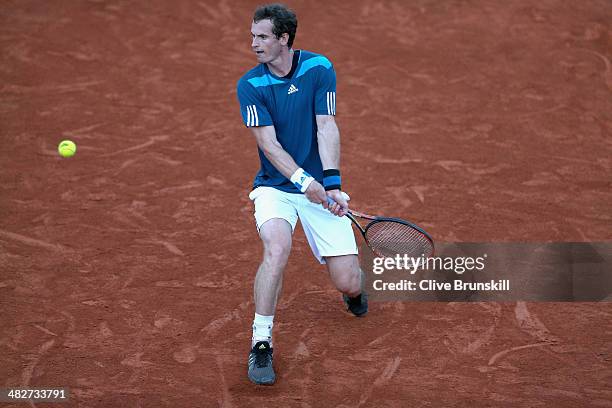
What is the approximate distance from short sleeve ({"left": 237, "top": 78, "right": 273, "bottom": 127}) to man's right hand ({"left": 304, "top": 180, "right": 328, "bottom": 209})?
539 mm

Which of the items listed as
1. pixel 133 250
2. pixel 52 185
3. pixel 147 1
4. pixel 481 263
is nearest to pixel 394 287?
pixel 481 263

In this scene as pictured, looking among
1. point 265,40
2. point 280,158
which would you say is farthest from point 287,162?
point 265,40

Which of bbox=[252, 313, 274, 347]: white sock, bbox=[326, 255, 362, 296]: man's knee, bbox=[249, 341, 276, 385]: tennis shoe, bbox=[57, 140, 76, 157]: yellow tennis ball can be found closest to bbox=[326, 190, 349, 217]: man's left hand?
bbox=[326, 255, 362, 296]: man's knee

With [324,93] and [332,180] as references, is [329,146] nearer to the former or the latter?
[332,180]

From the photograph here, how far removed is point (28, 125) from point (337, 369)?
563 centimetres

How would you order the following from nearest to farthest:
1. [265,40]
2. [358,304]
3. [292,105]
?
[265,40] < [292,105] < [358,304]

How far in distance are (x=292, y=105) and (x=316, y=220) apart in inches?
32.7

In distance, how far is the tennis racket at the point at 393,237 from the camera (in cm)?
637

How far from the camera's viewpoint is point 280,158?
20.5ft

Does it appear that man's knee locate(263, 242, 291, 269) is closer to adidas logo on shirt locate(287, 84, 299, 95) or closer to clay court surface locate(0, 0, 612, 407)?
clay court surface locate(0, 0, 612, 407)

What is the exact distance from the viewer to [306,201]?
6.52 meters

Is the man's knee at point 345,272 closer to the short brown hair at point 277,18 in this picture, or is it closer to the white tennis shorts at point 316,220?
the white tennis shorts at point 316,220

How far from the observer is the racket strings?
6.41 meters

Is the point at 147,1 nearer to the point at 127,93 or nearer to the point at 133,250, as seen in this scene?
the point at 127,93
